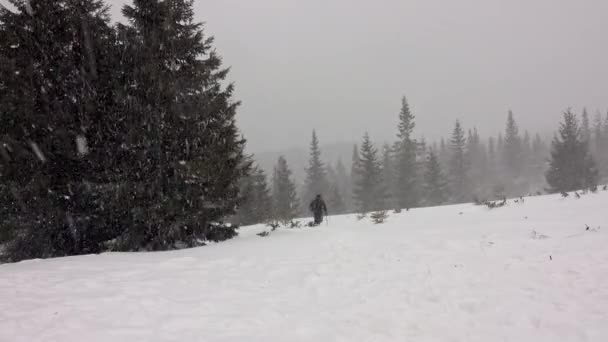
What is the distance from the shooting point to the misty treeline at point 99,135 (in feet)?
34.2

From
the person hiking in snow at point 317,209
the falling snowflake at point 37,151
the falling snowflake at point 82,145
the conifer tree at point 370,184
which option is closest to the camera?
the falling snowflake at point 37,151

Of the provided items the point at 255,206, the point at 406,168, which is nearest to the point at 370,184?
the point at 406,168

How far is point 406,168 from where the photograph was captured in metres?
47.2

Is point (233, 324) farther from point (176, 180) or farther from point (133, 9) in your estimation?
point (133, 9)

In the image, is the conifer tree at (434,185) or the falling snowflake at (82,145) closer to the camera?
the falling snowflake at (82,145)

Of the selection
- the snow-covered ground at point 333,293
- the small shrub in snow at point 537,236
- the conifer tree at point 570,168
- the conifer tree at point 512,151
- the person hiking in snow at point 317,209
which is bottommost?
the snow-covered ground at point 333,293

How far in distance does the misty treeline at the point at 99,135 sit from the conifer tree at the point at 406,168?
126 ft

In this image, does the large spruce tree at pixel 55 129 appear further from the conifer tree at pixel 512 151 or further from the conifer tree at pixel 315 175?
the conifer tree at pixel 512 151

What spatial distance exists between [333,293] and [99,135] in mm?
9326

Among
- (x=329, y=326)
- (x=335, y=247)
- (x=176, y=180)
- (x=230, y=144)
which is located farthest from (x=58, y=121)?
(x=329, y=326)

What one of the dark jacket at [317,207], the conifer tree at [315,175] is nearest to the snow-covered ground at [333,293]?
the dark jacket at [317,207]

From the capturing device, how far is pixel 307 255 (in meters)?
9.13

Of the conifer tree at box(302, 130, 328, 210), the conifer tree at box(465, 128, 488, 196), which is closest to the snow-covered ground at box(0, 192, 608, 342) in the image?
the conifer tree at box(302, 130, 328, 210)

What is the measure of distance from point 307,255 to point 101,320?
5.36 m
